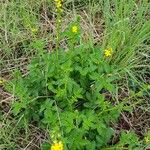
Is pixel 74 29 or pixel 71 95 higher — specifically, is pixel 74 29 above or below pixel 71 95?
above

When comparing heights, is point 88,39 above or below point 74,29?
below

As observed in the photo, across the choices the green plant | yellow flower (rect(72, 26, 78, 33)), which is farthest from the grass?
yellow flower (rect(72, 26, 78, 33))

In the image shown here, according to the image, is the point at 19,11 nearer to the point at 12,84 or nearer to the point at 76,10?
the point at 76,10

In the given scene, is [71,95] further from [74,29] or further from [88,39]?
[88,39]

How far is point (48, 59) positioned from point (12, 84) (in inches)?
8.4

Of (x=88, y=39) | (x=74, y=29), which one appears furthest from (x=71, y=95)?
(x=88, y=39)

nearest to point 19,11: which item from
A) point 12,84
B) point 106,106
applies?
point 12,84

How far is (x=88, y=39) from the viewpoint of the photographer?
88.7 inches

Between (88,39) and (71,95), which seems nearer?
(71,95)

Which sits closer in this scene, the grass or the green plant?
the green plant

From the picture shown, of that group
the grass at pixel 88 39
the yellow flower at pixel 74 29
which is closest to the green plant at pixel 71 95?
the yellow flower at pixel 74 29

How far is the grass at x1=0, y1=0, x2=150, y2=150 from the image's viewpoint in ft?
6.42

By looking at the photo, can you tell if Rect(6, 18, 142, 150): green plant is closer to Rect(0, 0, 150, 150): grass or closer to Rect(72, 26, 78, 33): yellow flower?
Rect(72, 26, 78, 33): yellow flower

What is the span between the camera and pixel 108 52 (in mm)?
1815
